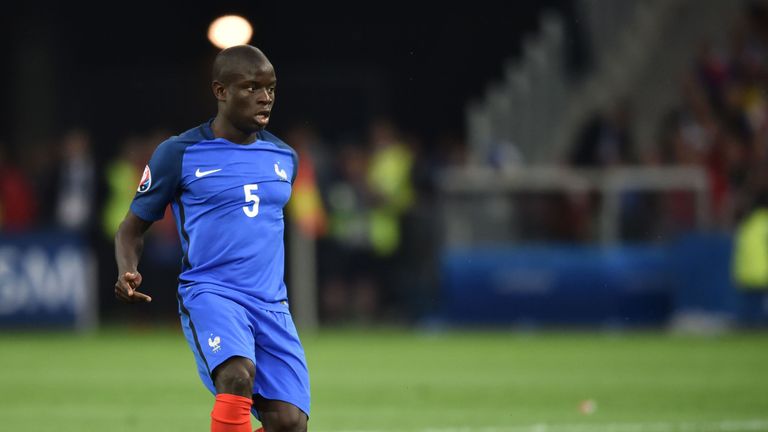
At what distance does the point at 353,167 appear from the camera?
20766mm

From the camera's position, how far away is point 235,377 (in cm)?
648

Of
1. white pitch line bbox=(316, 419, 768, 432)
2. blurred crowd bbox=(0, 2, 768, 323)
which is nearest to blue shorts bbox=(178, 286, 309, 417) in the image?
white pitch line bbox=(316, 419, 768, 432)

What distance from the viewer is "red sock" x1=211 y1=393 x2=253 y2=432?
254 inches

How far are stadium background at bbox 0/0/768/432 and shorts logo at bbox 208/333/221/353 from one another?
3.40 metres

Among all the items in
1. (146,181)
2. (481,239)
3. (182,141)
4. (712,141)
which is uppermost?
(712,141)

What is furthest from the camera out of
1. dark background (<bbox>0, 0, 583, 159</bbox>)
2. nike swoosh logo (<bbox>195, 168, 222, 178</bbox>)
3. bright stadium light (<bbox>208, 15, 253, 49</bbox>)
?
dark background (<bbox>0, 0, 583, 159</bbox>)

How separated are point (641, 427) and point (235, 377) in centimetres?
392

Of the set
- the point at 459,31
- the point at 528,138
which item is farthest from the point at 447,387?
the point at 459,31

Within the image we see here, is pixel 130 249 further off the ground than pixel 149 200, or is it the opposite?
pixel 149 200

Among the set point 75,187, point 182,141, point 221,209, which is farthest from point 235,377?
point 75,187

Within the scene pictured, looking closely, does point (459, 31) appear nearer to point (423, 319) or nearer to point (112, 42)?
point (112, 42)

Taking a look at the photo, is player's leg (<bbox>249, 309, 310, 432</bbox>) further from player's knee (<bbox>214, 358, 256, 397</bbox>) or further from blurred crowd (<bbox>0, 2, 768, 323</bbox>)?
blurred crowd (<bbox>0, 2, 768, 323</bbox>)

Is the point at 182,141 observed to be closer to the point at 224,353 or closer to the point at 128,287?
the point at 128,287

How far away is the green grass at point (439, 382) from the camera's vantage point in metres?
10.2
